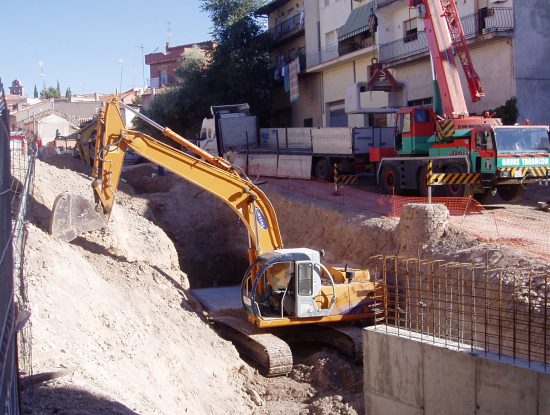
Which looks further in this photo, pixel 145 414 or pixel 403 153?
pixel 403 153

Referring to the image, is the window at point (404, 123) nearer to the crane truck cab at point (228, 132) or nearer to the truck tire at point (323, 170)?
the truck tire at point (323, 170)

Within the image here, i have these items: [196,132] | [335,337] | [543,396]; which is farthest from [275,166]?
[543,396]

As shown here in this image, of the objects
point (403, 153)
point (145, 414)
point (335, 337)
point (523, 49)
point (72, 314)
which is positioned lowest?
point (335, 337)

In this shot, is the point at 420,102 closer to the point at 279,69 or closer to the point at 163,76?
the point at 279,69

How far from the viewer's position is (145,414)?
305 inches

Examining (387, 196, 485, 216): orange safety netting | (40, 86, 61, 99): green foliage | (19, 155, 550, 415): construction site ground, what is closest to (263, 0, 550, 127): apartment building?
(19, 155, 550, 415): construction site ground

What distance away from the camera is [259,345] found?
1324 centimetres

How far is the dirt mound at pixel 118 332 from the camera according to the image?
8.03m

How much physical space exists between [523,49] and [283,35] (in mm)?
20260

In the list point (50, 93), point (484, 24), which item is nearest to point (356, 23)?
point (484, 24)

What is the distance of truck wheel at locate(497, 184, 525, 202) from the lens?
18945mm

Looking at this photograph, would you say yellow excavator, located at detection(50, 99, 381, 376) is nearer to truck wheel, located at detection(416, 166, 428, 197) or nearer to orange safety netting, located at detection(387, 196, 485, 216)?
orange safety netting, located at detection(387, 196, 485, 216)

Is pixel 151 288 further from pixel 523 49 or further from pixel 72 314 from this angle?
pixel 523 49

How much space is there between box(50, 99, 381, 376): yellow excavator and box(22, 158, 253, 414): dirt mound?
65 cm
